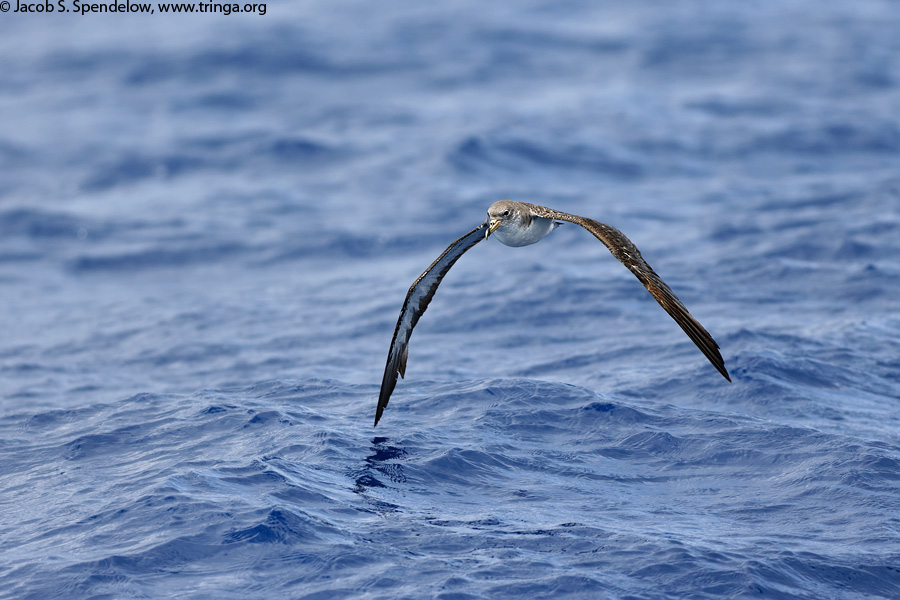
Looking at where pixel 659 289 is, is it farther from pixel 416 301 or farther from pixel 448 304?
pixel 448 304

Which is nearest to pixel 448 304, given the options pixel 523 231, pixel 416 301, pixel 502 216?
pixel 416 301

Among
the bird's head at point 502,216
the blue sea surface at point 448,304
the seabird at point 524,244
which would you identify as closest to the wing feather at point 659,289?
the seabird at point 524,244

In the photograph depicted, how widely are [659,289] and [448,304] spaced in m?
12.0

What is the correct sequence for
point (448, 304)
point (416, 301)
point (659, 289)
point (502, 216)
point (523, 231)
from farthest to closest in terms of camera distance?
point (448, 304) < point (416, 301) < point (523, 231) < point (502, 216) < point (659, 289)

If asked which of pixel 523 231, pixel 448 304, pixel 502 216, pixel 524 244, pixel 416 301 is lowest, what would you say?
pixel 448 304

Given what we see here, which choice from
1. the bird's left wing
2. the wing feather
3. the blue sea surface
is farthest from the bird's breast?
the blue sea surface

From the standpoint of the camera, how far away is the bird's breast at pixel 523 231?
11.7 m

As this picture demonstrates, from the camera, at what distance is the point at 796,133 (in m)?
30.9

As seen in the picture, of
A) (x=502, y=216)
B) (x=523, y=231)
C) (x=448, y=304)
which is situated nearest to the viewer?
(x=502, y=216)

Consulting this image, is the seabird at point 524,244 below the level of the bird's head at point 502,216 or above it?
below

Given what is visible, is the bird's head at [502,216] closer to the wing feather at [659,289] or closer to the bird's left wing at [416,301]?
the bird's left wing at [416,301]

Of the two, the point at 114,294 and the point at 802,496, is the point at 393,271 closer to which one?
the point at 114,294

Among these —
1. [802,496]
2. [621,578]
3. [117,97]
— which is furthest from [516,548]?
[117,97]

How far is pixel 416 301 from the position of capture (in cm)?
1308
